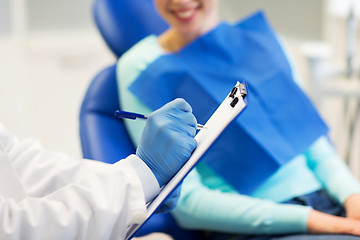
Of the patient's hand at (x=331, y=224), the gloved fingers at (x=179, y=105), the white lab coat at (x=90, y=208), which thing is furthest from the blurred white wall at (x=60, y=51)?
the white lab coat at (x=90, y=208)

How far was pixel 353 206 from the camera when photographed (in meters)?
1.33

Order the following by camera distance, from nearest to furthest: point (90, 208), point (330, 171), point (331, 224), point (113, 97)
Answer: point (90, 208) < point (331, 224) < point (330, 171) < point (113, 97)

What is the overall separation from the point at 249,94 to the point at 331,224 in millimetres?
395

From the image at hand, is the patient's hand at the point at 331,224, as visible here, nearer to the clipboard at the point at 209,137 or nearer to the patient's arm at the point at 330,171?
the patient's arm at the point at 330,171

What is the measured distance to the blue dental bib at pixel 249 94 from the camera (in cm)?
140

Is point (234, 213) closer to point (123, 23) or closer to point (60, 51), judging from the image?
point (123, 23)

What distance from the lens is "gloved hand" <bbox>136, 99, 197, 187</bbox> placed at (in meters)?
0.91

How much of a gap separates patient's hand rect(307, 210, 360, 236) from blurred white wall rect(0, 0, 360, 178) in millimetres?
1392

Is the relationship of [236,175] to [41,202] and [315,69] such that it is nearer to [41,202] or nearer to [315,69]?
[41,202]

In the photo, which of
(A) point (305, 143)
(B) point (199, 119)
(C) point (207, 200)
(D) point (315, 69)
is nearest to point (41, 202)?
(B) point (199, 119)

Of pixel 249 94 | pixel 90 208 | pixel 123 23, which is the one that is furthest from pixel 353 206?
pixel 123 23

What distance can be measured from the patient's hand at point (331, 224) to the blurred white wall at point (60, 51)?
1.39m

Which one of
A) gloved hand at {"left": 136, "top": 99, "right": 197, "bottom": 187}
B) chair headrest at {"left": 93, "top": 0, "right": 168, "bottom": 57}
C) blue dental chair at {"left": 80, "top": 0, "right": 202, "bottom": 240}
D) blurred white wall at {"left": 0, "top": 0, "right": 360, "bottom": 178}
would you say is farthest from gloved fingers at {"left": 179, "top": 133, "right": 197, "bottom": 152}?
blurred white wall at {"left": 0, "top": 0, "right": 360, "bottom": 178}

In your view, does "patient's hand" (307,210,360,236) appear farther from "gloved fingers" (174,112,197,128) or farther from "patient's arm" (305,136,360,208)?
"gloved fingers" (174,112,197,128)
